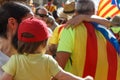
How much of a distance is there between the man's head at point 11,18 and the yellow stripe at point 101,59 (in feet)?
3.92

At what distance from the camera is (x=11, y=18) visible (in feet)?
9.41

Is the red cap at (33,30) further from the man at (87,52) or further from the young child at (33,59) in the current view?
the man at (87,52)

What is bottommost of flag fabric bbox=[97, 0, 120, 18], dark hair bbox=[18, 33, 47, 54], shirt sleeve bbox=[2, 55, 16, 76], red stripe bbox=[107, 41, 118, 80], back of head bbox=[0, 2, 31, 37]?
flag fabric bbox=[97, 0, 120, 18]

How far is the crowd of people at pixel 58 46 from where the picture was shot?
2.78 meters

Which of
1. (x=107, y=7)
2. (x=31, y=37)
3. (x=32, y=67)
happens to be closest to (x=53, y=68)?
(x=32, y=67)

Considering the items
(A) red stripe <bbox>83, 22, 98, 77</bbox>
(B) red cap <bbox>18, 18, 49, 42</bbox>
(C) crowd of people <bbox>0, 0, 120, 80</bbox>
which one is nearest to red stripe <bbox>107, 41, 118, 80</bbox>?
(C) crowd of people <bbox>0, 0, 120, 80</bbox>

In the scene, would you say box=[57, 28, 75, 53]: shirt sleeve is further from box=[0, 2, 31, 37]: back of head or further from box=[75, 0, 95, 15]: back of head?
box=[0, 2, 31, 37]: back of head

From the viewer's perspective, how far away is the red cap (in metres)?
2.81

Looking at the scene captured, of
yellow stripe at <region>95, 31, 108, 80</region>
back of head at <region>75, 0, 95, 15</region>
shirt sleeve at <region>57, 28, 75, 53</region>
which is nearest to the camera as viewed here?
shirt sleeve at <region>57, 28, 75, 53</region>

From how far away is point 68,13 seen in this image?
7.16m

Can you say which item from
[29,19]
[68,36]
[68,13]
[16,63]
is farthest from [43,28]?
[68,13]

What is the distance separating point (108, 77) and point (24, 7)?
4.70 ft

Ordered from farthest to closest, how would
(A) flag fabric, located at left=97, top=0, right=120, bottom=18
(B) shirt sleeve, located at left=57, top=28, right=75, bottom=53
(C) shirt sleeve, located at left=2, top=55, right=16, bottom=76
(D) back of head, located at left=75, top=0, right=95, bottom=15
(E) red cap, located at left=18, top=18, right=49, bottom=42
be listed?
(A) flag fabric, located at left=97, top=0, right=120, bottom=18
(D) back of head, located at left=75, top=0, right=95, bottom=15
(B) shirt sleeve, located at left=57, top=28, right=75, bottom=53
(E) red cap, located at left=18, top=18, right=49, bottom=42
(C) shirt sleeve, located at left=2, top=55, right=16, bottom=76

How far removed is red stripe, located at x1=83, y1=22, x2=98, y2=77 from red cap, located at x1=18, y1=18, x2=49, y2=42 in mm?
1105
